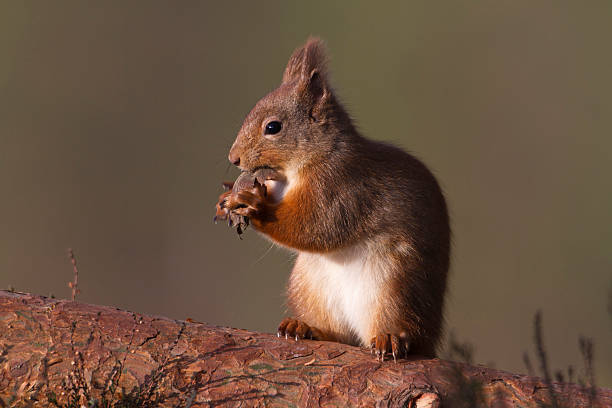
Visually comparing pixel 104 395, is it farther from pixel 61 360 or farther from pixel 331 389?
pixel 331 389

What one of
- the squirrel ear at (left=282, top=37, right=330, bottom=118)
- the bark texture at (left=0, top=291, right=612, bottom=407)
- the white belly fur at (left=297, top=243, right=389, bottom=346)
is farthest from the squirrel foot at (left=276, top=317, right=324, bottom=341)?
the squirrel ear at (left=282, top=37, right=330, bottom=118)

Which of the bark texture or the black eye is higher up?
the black eye

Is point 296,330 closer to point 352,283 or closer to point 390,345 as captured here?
point 352,283

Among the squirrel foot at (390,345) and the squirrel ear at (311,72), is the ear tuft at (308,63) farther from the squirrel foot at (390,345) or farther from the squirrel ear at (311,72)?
the squirrel foot at (390,345)

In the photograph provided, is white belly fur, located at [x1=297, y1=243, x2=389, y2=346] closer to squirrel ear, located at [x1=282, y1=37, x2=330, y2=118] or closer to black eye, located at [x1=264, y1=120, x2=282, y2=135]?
black eye, located at [x1=264, y1=120, x2=282, y2=135]

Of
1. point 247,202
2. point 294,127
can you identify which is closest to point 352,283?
point 247,202
